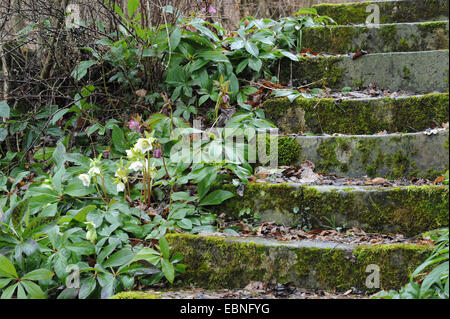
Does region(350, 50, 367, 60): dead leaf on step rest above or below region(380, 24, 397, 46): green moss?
below

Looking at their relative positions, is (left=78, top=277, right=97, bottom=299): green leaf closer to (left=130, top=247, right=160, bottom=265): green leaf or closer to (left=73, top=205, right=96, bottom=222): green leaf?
(left=130, top=247, right=160, bottom=265): green leaf

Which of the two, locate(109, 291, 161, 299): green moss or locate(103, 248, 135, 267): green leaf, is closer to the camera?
locate(109, 291, 161, 299): green moss

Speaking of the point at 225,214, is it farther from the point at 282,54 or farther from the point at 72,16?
the point at 72,16

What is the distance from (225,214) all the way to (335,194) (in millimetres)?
630

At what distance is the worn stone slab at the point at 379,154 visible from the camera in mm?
2469

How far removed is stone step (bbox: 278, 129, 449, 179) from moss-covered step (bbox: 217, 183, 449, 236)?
324 millimetres

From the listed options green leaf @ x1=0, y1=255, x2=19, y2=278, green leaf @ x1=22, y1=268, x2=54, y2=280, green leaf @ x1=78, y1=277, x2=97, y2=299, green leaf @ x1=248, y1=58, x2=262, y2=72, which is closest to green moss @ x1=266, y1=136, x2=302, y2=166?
green leaf @ x1=248, y1=58, x2=262, y2=72

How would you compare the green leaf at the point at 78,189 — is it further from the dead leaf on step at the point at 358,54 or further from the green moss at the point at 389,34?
the green moss at the point at 389,34

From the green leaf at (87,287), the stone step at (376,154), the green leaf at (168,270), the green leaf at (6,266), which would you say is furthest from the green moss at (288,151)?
the green leaf at (6,266)

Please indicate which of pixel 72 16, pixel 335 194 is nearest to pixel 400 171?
pixel 335 194

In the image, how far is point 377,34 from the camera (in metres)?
3.47

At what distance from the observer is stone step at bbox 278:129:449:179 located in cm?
247

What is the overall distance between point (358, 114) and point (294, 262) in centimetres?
127

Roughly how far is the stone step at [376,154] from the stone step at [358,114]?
0.25m
